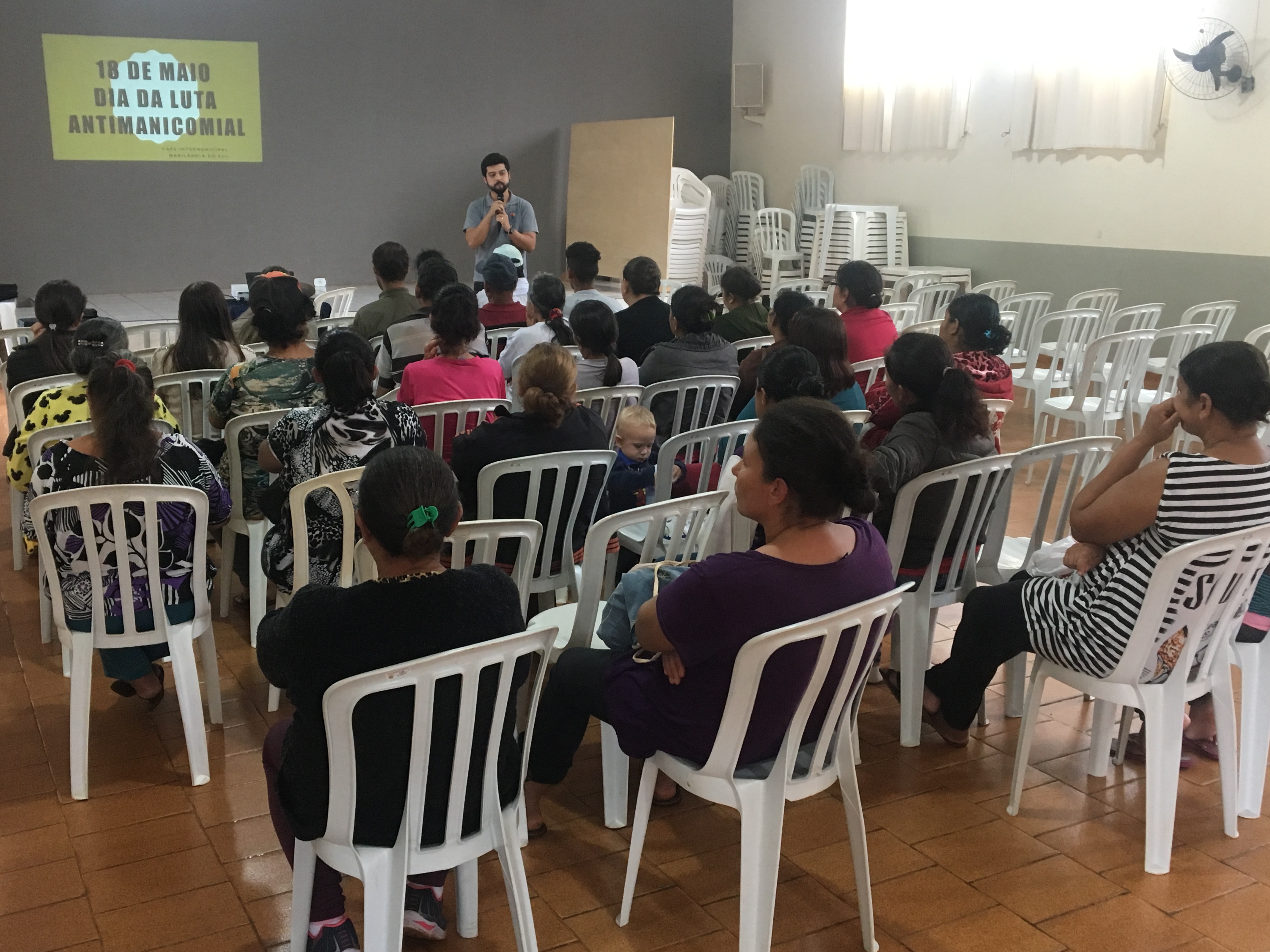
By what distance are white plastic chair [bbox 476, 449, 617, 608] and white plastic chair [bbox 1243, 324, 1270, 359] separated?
8.27 feet

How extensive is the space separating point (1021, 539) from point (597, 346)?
1.54 meters

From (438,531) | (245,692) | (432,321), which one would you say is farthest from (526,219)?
(438,531)

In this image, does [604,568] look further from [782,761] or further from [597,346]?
[597,346]

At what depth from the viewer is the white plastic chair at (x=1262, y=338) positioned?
5.14m

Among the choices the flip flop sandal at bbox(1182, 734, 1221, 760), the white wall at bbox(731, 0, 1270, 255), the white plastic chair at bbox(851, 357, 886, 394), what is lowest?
the flip flop sandal at bbox(1182, 734, 1221, 760)

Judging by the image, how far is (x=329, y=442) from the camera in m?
2.77

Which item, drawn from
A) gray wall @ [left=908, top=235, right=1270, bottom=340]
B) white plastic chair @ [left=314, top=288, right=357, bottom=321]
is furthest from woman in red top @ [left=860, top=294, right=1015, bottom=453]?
gray wall @ [left=908, top=235, right=1270, bottom=340]

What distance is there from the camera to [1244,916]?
6.94 ft

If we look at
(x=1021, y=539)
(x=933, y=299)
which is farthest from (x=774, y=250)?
(x=1021, y=539)

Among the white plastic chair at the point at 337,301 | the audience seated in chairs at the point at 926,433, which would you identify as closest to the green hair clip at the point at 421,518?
the audience seated in chairs at the point at 926,433

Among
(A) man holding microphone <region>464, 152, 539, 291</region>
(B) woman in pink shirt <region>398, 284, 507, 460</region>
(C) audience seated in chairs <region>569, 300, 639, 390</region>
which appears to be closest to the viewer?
(B) woman in pink shirt <region>398, 284, 507, 460</region>

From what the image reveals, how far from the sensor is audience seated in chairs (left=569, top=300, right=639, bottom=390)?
12.5 feet

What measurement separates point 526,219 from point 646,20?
516 centimetres

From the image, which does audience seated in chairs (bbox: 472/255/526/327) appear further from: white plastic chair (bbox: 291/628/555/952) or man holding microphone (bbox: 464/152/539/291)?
white plastic chair (bbox: 291/628/555/952)
